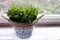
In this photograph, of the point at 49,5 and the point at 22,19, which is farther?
the point at 49,5

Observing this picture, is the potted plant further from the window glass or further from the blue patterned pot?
the window glass

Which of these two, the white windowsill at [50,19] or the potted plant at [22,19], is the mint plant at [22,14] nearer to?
the potted plant at [22,19]

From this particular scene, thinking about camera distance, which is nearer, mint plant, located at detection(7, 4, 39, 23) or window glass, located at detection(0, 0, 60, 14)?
mint plant, located at detection(7, 4, 39, 23)

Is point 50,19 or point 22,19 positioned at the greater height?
point 22,19

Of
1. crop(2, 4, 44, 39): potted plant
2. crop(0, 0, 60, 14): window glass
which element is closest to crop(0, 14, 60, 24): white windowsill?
crop(0, 0, 60, 14): window glass

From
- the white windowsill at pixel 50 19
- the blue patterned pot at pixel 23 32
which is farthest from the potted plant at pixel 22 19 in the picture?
the white windowsill at pixel 50 19

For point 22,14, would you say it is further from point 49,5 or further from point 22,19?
point 49,5

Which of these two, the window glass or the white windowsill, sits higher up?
the window glass

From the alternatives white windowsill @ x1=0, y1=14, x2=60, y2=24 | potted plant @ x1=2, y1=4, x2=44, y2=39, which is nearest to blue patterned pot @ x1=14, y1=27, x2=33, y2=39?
potted plant @ x1=2, y1=4, x2=44, y2=39

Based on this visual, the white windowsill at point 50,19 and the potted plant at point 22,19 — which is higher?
the potted plant at point 22,19

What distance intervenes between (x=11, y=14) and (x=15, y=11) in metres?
0.04

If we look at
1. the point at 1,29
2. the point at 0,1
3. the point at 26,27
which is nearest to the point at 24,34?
the point at 26,27

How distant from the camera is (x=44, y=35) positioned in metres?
1.32

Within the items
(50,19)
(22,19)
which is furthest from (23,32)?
(50,19)
